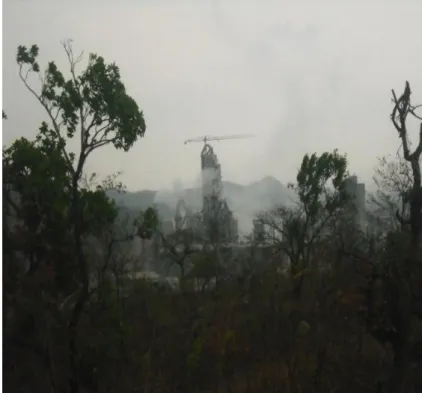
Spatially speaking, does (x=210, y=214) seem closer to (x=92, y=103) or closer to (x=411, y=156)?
(x=92, y=103)

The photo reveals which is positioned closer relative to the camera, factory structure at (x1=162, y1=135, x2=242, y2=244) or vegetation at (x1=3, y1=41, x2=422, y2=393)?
vegetation at (x1=3, y1=41, x2=422, y2=393)

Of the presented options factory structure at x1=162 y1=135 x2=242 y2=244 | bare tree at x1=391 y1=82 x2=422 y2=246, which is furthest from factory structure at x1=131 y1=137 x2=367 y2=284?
bare tree at x1=391 y1=82 x2=422 y2=246

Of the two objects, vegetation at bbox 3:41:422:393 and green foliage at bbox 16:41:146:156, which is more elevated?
green foliage at bbox 16:41:146:156

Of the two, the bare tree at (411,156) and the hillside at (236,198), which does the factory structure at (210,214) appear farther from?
the bare tree at (411,156)

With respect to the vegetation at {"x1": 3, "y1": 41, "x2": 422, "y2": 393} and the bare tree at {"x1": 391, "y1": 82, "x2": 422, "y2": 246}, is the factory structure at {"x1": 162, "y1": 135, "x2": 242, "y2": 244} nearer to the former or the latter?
the vegetation at {"x1": 3, "y1": 41, "x2": 422, "y2": 393}

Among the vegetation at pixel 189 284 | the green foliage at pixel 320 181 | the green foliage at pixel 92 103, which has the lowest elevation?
the vegetation at pixel 189 284

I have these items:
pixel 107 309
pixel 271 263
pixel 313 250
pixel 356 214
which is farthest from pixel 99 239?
pixel 356 214

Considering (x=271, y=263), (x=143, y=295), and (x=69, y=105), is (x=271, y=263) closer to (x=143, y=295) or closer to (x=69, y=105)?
(x=143, y=295)

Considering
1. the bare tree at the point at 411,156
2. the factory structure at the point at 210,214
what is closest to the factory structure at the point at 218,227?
the factory structure at the point at 210,214

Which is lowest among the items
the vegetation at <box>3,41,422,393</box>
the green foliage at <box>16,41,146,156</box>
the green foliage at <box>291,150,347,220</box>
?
the vegetation at <box>3,41,422,393</box>
